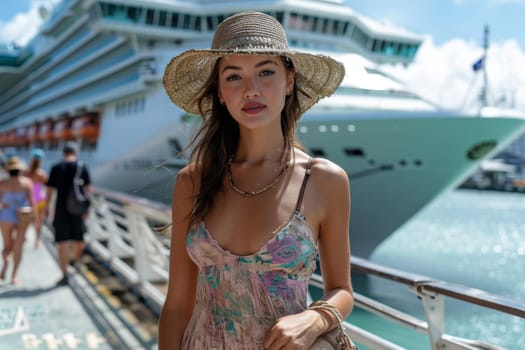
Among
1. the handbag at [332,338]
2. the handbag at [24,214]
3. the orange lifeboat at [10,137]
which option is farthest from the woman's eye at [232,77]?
the orange lifeboat at [10,137]

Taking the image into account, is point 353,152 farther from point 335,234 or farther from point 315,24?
point 335,234

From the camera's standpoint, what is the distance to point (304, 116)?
32.3 feet

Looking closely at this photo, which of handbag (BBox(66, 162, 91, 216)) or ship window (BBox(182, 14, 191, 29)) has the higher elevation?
ship window (BBox(182, 14, 191, 29))

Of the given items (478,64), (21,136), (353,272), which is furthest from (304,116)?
(21,136)

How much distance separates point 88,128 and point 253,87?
67.2 feet

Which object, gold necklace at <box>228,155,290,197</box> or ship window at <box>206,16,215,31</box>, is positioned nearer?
gold necklace at <box>228,155,290,197</box>

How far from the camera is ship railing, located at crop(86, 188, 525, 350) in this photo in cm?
174

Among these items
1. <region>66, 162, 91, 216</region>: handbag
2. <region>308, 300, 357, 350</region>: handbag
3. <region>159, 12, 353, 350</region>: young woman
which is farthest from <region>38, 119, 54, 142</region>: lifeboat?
<region>308, 300, 357, 350</region>: handbag

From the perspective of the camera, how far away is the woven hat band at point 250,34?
4.23ft

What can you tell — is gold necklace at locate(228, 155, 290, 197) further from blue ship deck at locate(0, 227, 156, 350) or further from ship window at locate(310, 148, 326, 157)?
ship window at locate(310, 148, 326, 157)

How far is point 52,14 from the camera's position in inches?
1345

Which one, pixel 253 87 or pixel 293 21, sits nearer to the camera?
pixel 253 87

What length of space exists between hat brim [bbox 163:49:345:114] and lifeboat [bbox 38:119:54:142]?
2740 centimetres

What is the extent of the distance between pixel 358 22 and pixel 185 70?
Result: 651 inches
